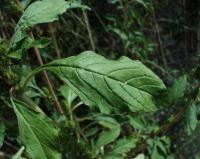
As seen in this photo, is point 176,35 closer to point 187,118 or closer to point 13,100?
point 187,118

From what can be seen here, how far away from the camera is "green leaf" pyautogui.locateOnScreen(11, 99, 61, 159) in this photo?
100 cm

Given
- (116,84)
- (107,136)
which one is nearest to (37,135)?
(116,84)

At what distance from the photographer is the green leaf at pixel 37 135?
3.27 feet

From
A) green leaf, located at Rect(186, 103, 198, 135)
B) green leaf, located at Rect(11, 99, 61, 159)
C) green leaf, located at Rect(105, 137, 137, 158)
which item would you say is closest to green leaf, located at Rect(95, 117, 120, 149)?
green leaf, located at Rect(105, 137, 137, 158)

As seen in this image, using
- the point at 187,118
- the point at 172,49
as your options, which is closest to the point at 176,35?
the point at 172,49

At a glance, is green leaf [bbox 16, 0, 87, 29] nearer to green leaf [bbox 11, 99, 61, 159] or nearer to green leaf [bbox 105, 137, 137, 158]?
green leaf [bbox 11, 99, 61, 159]

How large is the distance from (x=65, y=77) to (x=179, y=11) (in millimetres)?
2198

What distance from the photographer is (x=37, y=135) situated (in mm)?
1003

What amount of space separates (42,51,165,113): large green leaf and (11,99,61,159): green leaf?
0.13 m

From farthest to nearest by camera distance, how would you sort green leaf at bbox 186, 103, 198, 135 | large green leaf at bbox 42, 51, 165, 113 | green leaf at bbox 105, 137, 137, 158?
green leaf at bbox 105, 137, 137, 158 → green leaf at bbox 186, 103, 198, 135 → large green leaf at bbox 42, 51, 165, 113

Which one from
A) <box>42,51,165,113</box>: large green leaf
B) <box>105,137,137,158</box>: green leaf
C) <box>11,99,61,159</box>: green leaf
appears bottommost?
<box>105,137,137,158</box>: green leaf

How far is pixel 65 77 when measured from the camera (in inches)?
37.9

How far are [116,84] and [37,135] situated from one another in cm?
24

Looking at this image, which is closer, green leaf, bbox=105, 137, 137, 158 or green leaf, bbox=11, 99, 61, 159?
green leaf, bbox=11, 99, 61, 159
